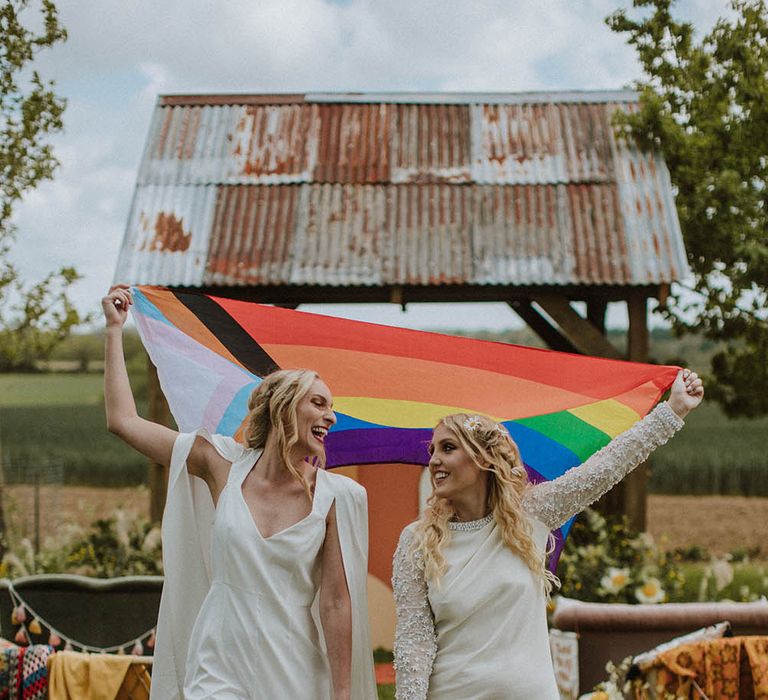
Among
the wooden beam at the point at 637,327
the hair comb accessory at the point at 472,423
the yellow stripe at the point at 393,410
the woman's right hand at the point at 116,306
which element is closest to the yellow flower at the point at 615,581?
the wooden beam at the point at 637,327

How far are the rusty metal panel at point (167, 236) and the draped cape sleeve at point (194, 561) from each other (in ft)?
17.5

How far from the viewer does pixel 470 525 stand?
324 centimetres

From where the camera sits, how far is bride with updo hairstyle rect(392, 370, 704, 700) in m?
3.04

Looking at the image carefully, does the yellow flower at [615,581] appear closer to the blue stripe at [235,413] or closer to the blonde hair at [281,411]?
the blue stripe at [235,413]

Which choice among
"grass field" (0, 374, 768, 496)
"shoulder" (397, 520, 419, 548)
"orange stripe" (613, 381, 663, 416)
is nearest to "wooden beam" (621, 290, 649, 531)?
"orange stripe" (613, 381, 663, 416)

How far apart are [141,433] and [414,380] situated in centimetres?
136

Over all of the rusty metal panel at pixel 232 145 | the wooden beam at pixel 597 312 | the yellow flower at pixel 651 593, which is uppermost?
the rusty metal panel at pixel 232 145

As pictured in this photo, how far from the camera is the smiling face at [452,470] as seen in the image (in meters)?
3.22

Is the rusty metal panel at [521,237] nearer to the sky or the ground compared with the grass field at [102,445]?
nearer to the ground

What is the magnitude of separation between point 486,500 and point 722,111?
8001mm

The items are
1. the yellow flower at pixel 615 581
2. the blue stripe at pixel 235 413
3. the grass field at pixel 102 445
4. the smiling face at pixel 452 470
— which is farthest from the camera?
the grass field at pixel 102 445

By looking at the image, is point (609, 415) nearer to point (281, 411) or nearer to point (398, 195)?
point (281, 411)

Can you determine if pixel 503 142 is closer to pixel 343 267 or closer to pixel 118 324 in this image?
pixel 343 267

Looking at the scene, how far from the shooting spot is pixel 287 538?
3.20m
